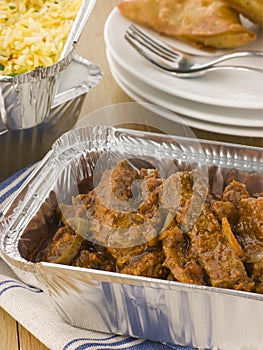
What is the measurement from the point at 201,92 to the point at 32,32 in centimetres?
60

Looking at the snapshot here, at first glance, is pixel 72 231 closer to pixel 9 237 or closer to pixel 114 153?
pixel 9 237

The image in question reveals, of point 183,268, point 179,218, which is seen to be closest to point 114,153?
point 179,218

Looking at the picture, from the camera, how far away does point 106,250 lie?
181 centimetres

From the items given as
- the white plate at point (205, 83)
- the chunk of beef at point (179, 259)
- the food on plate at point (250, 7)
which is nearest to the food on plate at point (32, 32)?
the white plate at point (205, 83)

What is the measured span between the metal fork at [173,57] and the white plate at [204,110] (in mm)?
106

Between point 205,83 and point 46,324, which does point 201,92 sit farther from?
point 46,324

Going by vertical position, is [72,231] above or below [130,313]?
above

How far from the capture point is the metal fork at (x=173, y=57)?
266 cm

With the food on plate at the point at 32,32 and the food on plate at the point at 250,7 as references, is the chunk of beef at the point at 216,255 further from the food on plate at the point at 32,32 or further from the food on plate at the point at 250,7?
the food on plate at the point at 250,7

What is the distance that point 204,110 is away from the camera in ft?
8.30

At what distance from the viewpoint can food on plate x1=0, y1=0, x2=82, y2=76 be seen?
2342mm

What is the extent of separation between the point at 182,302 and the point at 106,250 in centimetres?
25

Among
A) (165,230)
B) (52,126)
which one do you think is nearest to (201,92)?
(52,126)

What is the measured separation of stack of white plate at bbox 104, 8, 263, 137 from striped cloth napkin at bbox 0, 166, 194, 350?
69cm
